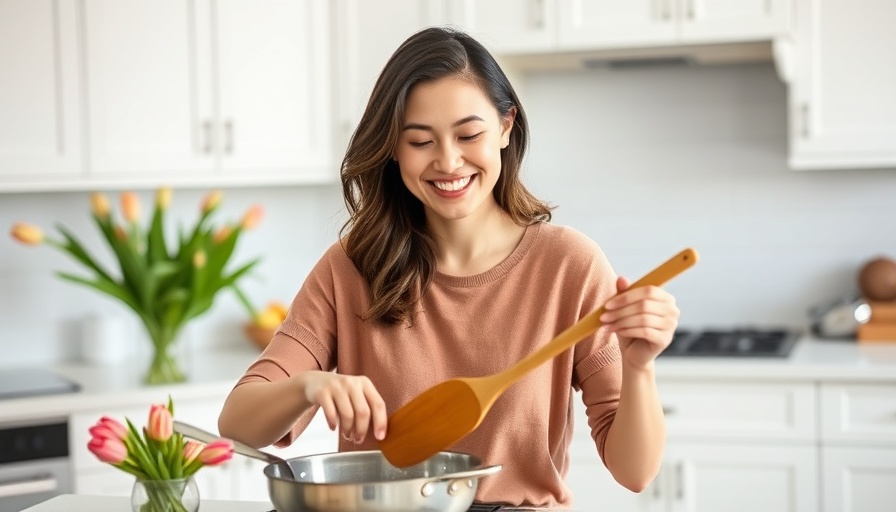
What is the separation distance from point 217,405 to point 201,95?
87cm

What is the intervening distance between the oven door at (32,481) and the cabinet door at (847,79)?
215 cm

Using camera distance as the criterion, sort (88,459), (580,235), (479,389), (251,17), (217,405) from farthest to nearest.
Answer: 1. (251,17)
2. (217,405)
3. (88,459)
4. (580,235)
5. (479,389)

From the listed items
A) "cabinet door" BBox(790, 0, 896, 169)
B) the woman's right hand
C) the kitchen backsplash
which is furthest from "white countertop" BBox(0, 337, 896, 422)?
the woman's right hand

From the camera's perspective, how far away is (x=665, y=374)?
3148 mm

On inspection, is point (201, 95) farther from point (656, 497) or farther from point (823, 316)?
point (823, 316)

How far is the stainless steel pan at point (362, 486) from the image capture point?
4.24ft

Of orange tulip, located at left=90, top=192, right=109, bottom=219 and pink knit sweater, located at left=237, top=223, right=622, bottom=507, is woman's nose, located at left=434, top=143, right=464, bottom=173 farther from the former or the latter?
orange tulip, located at left=90, top=192, right=109, bottom=219

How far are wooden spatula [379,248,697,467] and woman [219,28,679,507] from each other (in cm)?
19

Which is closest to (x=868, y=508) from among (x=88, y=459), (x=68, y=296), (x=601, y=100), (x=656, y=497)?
(x=656, y=497)

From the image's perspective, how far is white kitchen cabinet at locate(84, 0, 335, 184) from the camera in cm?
323

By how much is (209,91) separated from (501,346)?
5.98ft

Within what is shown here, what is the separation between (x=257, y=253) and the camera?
3.92 m

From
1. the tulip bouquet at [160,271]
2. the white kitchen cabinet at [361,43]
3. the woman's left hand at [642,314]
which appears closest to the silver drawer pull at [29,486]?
the tulip bouquet at [160,271]

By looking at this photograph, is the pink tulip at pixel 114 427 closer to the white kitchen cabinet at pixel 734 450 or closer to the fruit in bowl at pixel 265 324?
the white kitchen cabinet at pixel 734 450
